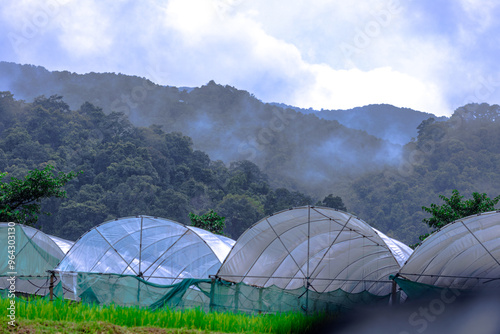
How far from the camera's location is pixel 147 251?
2322 cm

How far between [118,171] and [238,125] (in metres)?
70.5

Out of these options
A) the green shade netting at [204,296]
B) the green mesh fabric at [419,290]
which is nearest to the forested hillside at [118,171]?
the green shade netting at [204,296]

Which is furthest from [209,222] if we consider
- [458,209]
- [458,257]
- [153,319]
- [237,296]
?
[153,319]

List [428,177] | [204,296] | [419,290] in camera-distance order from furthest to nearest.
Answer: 1. [428,177]
2. [204,296]
3. [419,290]

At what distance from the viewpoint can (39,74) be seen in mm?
161750

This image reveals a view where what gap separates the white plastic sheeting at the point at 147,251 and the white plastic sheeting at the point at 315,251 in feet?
7.77

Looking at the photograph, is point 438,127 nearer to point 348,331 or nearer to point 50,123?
point 50,123

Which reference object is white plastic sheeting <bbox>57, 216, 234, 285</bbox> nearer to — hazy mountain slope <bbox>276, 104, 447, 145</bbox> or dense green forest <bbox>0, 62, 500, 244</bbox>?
dense green forest <bbox>0, 62, 500, 244</bbox>

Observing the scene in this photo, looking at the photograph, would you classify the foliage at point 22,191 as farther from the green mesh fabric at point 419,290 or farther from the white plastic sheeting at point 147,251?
the green mesh fabric at point 419,290

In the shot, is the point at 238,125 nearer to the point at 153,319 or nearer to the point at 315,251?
the point at 315,251

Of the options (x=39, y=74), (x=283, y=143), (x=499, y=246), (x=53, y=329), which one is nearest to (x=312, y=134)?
(x=283, y=143)

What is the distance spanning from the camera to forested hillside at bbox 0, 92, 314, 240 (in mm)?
69062

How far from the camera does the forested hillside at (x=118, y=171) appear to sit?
69062 millimetres

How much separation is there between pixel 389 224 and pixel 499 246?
7223cm
